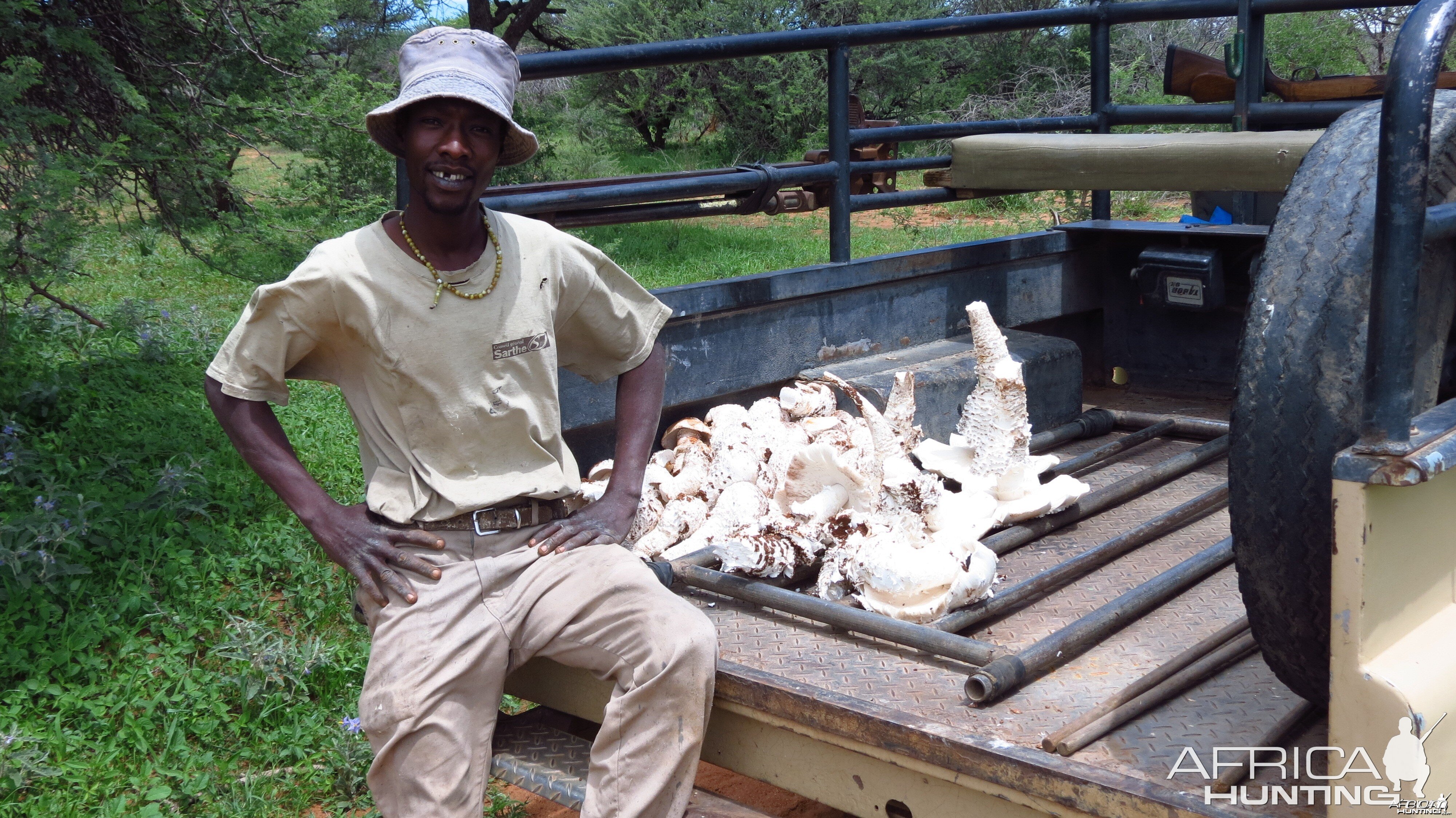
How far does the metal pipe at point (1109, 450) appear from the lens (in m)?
3.45

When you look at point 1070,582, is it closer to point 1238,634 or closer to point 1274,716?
point 1238,634

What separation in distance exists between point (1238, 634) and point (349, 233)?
5.99 feet

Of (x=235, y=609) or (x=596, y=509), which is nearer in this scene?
(x=596, y=509)

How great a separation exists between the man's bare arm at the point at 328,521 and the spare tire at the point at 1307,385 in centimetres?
141

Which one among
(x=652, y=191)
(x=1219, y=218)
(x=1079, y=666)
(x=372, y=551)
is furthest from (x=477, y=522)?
(x=1219, y=218)

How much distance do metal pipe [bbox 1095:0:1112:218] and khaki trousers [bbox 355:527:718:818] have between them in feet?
9.82

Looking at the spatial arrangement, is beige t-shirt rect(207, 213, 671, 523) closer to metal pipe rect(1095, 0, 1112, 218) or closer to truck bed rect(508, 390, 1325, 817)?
truck bed rect(508, 390, 1325, 817)

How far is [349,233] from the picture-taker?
2.37 meters

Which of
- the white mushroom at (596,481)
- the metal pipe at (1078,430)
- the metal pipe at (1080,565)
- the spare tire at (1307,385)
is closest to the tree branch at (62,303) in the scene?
the white mushroom at (596,481)

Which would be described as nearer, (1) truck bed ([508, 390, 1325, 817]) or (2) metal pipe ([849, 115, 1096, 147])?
(1) truck bed ([508, 390, 1325, 817])

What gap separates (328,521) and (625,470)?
613mm

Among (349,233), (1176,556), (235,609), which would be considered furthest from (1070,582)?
(235,609)

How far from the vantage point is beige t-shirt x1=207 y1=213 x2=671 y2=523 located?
7.47 feet

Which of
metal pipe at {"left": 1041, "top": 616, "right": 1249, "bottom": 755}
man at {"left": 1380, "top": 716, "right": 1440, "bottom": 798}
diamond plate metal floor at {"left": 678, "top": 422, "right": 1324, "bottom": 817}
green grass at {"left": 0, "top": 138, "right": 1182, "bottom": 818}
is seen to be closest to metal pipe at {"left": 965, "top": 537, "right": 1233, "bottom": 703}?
diamond plate metal floor at {"left": 678, "top": 422, "right": 1324, "bottom": 817}
